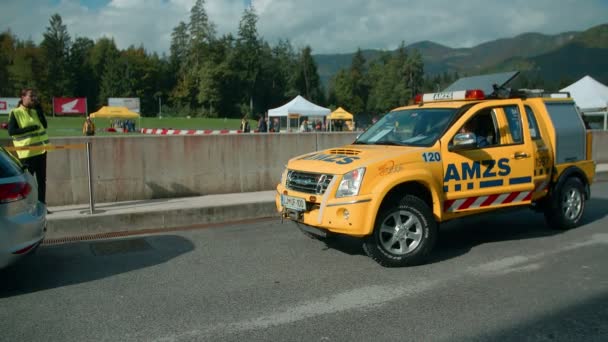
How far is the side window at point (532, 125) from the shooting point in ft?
23.5

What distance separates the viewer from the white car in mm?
4930

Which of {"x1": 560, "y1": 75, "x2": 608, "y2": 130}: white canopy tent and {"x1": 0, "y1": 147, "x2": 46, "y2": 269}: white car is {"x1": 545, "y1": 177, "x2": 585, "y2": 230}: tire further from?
{"x1": 560, "y1": 75, "x2": 608, "y2": 130}: white canopy tent

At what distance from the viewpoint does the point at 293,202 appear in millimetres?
6160

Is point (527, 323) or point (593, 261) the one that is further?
point (593, 261)

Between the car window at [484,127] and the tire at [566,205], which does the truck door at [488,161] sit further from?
the tire at [566,205]

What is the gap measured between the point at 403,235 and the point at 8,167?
169 inches

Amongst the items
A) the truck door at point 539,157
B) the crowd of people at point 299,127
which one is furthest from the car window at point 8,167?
the crowd of people at point 299,127

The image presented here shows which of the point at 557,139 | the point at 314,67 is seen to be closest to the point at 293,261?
the point at 557,139

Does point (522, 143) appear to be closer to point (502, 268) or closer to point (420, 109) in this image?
point (420, 109)

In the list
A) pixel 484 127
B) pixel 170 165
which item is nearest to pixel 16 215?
pixel 170 165

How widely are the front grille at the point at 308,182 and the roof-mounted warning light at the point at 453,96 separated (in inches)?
96.0

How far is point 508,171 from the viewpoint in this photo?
267 inches

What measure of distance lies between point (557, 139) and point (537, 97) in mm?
681

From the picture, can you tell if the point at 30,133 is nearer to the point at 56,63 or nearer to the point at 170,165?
the point at 170,165
